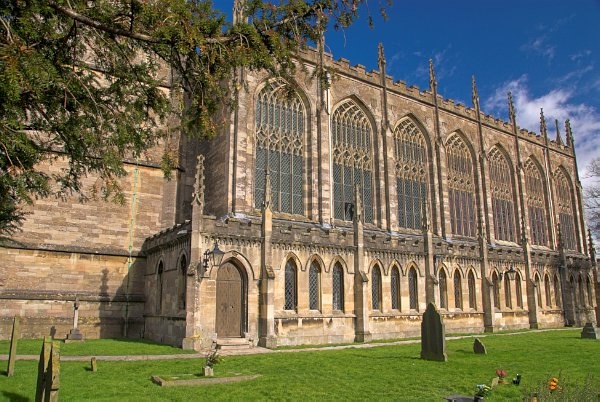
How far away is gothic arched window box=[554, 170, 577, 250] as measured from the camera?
43625 millimetres

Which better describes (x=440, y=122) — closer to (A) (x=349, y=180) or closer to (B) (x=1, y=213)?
(A) (x=349, y=180)

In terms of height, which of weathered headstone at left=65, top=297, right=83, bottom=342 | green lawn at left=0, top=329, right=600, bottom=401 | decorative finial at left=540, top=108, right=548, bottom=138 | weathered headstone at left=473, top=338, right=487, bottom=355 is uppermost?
decorative finial at left=540, top=108, right=548, bottom=138

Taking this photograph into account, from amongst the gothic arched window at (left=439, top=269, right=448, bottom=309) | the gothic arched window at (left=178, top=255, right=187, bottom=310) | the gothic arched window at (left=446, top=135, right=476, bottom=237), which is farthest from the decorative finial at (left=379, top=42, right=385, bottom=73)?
the gothic arched window at (left=178, top=255, right=187, bottom=310)

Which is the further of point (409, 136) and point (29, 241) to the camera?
point (409, 136)

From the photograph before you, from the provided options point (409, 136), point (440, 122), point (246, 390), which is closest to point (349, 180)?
point (409, 136)

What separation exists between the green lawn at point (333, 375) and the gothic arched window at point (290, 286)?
162 inches

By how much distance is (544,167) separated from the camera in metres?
42.4

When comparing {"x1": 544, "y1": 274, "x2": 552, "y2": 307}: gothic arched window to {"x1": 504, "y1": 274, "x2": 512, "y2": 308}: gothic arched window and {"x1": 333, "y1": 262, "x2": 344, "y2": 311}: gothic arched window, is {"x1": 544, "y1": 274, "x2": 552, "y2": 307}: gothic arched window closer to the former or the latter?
{"x1": 504, "y1": 274, "x2": 512, "y2": 308}: gothic arched window

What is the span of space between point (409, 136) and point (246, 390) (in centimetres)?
2623

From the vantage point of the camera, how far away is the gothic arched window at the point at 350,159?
28.1 m

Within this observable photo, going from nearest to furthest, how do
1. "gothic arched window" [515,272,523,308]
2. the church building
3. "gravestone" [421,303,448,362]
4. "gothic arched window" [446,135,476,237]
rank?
"gravestone" [421,303,448,362]
the church building
"gothic arched window" [515,272,523,308]
"gothic arched window" [446,135,476,237]

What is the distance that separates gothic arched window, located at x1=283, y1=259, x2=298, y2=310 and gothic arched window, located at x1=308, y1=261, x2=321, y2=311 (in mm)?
775

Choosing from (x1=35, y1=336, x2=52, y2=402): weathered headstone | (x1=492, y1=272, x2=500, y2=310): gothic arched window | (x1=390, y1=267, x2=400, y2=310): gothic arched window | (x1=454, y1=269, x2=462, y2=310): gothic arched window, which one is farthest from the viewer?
(x1=492, y1=272, x2=500, y2=310): gothic arched window

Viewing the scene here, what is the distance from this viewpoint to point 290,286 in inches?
819
